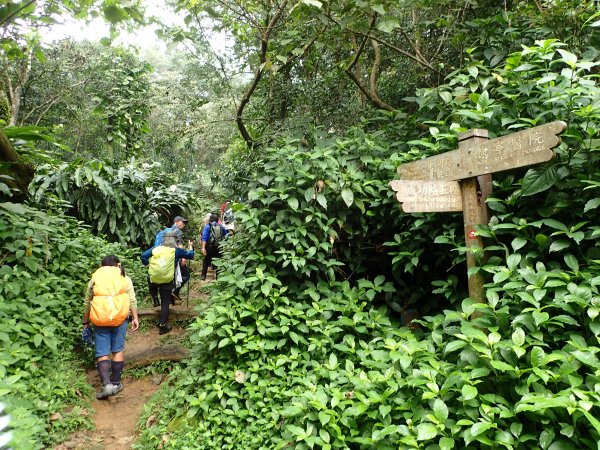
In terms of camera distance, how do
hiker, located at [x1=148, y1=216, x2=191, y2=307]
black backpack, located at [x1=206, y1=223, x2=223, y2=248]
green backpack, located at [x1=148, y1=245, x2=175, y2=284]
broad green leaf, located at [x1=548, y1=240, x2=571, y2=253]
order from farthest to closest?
black backpack, located at [x1=206, y1=223, x2=223, y2=248]
hiker, located at [x1=148, y1=216, x2=191, y2=307]
green backpack, located at [x1=148, y1=245, x2=175, y2=284]
broad green leaf, located at [x1=548, y1=240, x2=571, y2=253]

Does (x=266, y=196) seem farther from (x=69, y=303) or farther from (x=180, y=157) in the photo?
(x=180, y=157)

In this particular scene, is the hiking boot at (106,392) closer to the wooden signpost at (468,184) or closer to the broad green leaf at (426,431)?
the broad green leaf at (426,431)

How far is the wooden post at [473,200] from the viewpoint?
295 centimetres

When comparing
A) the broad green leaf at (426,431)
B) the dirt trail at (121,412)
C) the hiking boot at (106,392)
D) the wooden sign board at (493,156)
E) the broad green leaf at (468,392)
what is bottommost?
the dirt trail at (121,412)

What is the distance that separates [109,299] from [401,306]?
10.6 feet

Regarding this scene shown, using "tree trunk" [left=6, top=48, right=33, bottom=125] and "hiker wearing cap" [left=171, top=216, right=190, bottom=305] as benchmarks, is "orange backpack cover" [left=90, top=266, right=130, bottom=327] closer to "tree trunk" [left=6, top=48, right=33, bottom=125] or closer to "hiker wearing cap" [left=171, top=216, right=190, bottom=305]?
"hiker wearing cap" [left=171, top=216, right=190, bottom=305]

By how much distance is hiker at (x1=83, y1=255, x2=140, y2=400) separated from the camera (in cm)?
427

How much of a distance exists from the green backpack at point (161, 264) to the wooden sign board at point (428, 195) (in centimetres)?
406

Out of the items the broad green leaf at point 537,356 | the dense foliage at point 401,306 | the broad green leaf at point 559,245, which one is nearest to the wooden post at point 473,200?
the dense foliage at point 401,306

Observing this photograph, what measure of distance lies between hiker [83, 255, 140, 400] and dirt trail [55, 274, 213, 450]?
6.3 inches

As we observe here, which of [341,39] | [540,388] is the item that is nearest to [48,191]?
[341,39]

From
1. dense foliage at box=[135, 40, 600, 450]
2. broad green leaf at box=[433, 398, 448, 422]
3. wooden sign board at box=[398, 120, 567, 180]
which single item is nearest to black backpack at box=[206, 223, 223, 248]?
dense foliage at box=[135, 40, 600, 450]

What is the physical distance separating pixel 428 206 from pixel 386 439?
1699 mm

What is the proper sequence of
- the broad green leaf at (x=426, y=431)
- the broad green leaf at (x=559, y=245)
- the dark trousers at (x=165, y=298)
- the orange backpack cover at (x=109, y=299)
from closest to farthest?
the broad green leaf at (x=426, y=431) → the broad green leaf at (x=559, y=245) → the orange backpack cover at (x=109, y=299) → the dark trousers at (x=165, y=298)
